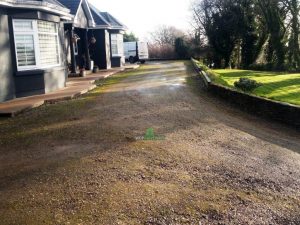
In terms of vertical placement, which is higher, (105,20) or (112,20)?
(112,20)

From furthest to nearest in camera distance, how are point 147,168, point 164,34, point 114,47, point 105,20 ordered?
point 164,34 < point 114,47 < point 105,20 < point 147,168

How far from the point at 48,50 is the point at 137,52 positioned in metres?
28.2

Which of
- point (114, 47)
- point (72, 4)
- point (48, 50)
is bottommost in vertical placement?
point (48, 50)

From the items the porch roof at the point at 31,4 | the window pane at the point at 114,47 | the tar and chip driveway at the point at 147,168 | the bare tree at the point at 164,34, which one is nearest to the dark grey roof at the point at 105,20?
the window pane at the point at 114,47

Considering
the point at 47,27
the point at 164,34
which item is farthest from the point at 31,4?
the point at 164,34

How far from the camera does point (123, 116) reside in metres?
11.0

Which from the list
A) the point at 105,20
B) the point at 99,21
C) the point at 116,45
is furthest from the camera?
the point at 116,45

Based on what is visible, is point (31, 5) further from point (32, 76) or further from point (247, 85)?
point (247, 85)

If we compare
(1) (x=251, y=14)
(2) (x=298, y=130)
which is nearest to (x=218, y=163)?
(2) (x=298, y=130)

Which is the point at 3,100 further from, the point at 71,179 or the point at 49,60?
the point at 71,179

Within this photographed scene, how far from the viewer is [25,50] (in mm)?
14656

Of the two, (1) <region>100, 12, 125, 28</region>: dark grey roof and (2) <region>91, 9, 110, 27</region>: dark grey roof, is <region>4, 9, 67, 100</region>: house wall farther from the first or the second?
(1) <region>100, 12, 125, 28</region>: dark grey roof

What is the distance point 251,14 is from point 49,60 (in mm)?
22774

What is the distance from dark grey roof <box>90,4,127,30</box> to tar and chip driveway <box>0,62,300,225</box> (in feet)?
63.7
